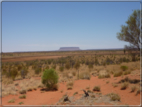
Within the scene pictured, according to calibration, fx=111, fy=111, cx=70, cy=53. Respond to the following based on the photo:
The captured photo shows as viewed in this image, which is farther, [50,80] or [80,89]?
[50,80]

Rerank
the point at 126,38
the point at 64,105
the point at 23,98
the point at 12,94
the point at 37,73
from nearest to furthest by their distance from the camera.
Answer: the point at 64,105, the point at 23,98, the point at 12,94, the point at 126,38, the point at 37,73

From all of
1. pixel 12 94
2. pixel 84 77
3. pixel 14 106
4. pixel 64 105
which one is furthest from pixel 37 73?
pixel 64 105

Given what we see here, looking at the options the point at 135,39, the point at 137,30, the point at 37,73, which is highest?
the point at 137,30

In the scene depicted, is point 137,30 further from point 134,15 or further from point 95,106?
point 95,106

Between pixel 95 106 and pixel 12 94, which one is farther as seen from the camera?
pixel 12 94

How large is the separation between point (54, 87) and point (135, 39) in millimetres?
10761

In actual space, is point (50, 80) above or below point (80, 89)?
above

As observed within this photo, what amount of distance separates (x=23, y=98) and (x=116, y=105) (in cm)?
804

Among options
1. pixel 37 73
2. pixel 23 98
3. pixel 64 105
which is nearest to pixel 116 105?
pixel 64 105

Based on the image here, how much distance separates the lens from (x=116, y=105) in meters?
6.59

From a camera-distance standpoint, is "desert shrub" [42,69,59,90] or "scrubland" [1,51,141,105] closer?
"scrubland" [1,51,141,105]

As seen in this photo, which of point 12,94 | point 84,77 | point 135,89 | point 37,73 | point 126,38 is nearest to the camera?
point 135,89

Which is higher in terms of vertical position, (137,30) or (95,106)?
(137,30)

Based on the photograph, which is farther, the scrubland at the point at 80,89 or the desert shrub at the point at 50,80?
the desert shrub at the point at 50,80
